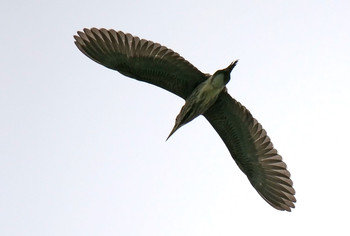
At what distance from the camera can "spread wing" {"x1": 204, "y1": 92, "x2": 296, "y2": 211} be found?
1906cm

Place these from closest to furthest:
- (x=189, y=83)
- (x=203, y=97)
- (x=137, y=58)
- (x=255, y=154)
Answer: (x=137, y=58) → (x=203, y=97) → (x=189, y=83) → (x=255, y=154)

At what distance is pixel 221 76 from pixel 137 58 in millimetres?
1922

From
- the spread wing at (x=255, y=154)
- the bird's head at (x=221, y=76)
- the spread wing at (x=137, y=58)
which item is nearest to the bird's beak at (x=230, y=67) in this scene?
the bird's head at (x=221, y=76)

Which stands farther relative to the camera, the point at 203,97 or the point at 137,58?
the point at 203,97

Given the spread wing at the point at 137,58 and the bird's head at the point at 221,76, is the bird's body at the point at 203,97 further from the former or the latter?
the spread wing at the point at 137,58

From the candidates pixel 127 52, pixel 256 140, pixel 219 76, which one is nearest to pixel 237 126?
pixel 256 140

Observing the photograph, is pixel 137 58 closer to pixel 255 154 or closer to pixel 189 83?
pixel 189 83

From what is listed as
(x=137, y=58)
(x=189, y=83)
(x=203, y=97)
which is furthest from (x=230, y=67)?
(x=137, y=58)

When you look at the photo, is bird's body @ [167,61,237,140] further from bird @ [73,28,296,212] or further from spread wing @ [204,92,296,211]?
spread wing @ [204,92,296,211]

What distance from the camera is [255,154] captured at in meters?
19.8

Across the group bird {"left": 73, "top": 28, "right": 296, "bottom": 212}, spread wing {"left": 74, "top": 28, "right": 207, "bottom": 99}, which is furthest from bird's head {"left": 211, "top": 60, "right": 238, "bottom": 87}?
spread wing {"left": 74, "top": 28, "right": 207, "bottom": 99}

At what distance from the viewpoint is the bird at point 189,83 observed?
17703mm

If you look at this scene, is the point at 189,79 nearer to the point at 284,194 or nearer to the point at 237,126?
the point at 237,126

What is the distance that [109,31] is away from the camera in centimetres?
1773
